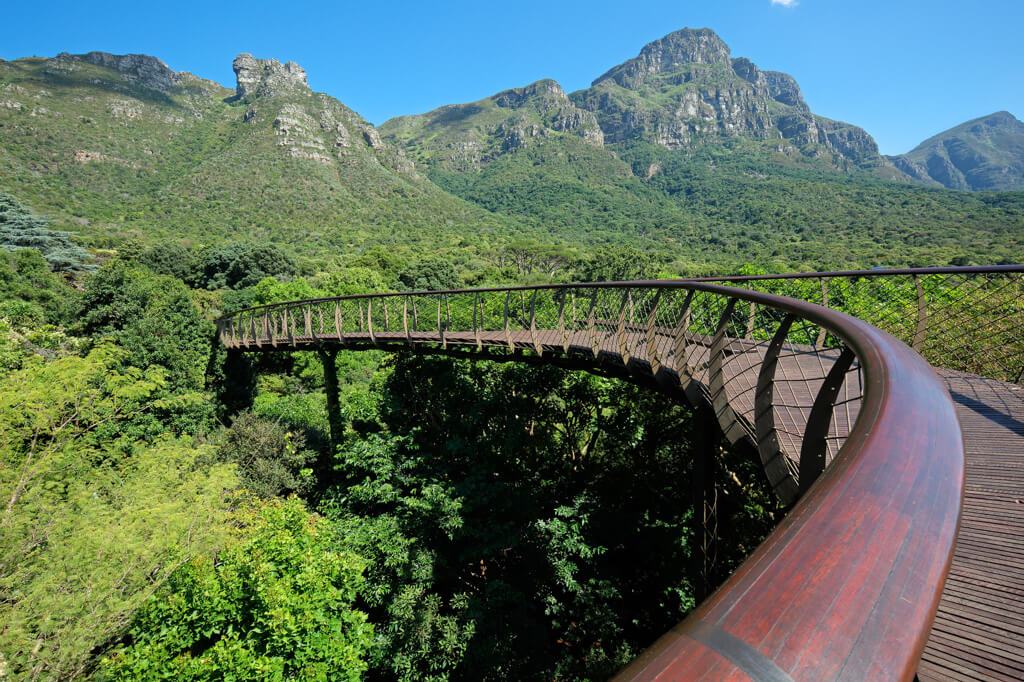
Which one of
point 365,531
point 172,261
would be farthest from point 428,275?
point 365,531

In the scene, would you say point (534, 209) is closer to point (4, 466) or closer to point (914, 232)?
point (914, 232)

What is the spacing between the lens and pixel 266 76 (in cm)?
10000

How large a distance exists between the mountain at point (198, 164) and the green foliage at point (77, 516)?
145ft

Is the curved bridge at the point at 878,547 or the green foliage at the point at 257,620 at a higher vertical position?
the curved bridge at the point at 878,547

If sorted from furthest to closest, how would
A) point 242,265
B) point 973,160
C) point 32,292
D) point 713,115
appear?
point 973,160 → point 713,115 → point 242,265 → point 32,292

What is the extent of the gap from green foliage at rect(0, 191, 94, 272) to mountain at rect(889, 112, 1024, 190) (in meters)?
222

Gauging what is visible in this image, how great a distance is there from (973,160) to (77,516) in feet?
855

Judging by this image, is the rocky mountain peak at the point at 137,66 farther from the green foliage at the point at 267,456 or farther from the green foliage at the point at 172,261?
the green foliage at the point at 267,456

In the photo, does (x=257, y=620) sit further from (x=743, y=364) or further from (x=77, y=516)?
(x=743, y=364)

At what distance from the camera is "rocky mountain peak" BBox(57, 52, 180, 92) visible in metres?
87.2

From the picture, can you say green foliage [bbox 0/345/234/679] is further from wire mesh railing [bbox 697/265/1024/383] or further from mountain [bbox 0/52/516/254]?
mountain [bbox 0/52/516/254]

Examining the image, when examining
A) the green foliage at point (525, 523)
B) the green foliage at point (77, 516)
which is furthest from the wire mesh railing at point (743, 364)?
the green foliage at point (77, 516)

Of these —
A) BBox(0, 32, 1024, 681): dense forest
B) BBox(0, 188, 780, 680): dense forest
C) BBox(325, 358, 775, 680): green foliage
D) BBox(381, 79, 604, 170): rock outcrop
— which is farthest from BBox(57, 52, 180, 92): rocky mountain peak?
BBox(325, 358, 775, 680): green foliage

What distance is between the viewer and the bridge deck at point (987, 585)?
99 cm
